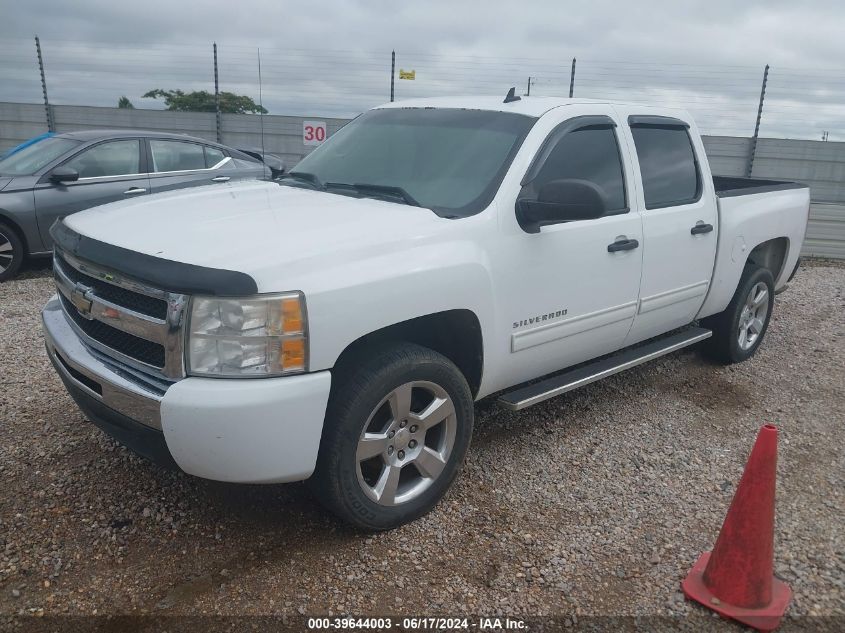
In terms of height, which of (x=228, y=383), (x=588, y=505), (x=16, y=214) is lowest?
(x=588, y=505)

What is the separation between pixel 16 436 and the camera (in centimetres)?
379

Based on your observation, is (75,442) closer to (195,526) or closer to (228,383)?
(195,526)

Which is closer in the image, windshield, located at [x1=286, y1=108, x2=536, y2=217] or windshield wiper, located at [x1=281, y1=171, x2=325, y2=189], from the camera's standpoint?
windshield, located at [x1=286, y1=108, x2=536, y2=217]

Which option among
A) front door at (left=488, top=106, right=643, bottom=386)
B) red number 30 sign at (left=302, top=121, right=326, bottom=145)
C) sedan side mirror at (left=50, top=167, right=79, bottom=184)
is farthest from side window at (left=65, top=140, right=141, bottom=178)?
front door at (left=488, top=106, right=643, bottom=386)

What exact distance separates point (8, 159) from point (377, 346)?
6.73m

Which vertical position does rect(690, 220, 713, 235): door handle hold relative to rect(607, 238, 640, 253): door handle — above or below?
below

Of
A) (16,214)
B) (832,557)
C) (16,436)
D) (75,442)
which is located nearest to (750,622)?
(832,557)

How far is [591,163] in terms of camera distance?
390 centimetres

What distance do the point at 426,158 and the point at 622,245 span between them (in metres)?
1.18

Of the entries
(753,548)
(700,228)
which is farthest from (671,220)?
(753,548)

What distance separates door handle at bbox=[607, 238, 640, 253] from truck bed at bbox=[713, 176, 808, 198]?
1.40 metres

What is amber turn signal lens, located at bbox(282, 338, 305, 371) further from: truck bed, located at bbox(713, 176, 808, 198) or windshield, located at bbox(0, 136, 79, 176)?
windshield, located at bbox(0, 136, 79, 176)

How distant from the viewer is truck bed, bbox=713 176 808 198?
5.16 meters

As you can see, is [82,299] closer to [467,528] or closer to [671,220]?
[467,528]
